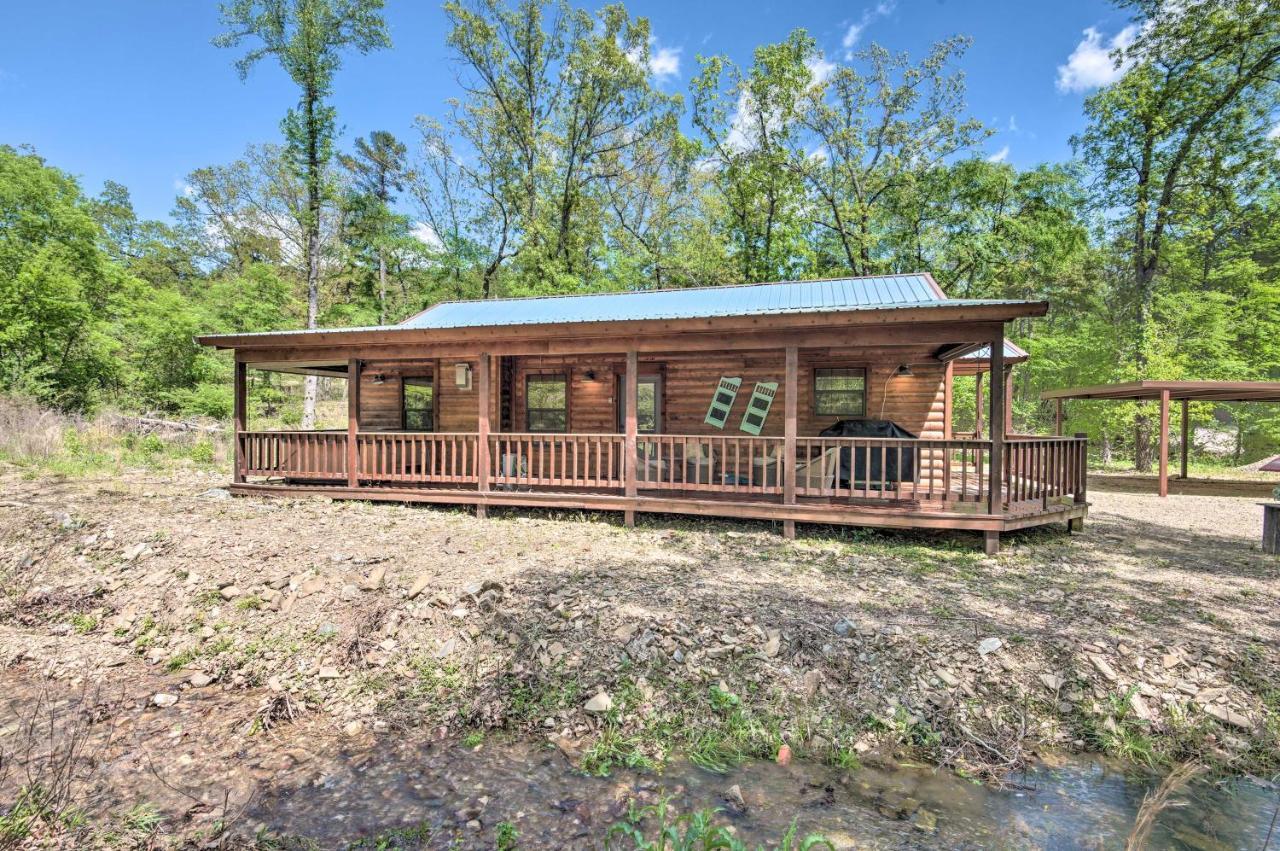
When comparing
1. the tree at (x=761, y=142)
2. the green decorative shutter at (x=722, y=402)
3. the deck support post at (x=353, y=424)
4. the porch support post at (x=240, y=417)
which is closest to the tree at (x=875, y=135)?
the tree at (x=761, y=142)

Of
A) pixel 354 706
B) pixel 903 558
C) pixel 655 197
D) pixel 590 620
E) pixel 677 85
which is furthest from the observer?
pixel 655 197

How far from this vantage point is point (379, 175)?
2544cm

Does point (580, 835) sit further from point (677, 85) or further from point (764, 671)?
point (677, 85)

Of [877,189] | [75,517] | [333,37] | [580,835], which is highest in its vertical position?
[333,37]

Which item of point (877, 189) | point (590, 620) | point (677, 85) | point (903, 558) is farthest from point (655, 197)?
point (590, 620)

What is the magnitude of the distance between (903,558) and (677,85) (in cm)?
2172

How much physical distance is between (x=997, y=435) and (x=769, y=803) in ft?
17.9

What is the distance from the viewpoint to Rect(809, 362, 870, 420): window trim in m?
9.54

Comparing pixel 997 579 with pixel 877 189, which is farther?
pixel 877 189

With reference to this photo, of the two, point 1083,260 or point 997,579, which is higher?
point 1083,260

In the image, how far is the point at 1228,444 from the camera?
69.8 ft

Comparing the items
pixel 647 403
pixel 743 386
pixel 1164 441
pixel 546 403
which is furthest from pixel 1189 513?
pixel 546 403

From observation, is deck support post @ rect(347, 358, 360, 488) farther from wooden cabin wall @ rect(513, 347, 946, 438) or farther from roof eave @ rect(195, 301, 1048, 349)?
wooden cabin wall @ rect(513, 347, 946, 438)

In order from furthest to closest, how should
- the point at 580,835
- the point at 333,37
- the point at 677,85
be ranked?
1. the point at 677,85
2. the point at 333,37
3. the point at 580,835
